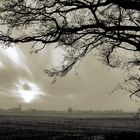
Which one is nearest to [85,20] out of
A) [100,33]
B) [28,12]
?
[100,33]

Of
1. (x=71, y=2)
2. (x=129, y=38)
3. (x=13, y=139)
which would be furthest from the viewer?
(x=13, y=139)

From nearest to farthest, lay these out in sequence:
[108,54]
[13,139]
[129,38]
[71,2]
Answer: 1. [71,2]
2. [129,38]
3. [108,54]
4. [13,139]

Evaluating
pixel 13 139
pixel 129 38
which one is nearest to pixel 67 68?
pixel 129 38

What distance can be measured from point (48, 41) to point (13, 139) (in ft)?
34.4

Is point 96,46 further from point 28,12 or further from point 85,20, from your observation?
point 28,12

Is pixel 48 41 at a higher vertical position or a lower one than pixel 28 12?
lower

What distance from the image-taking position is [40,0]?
22156mm

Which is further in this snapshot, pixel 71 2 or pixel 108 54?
pixel 108 54

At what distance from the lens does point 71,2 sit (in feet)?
70.7

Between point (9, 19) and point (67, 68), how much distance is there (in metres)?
4.15

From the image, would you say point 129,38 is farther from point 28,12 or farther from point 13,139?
point 13,139

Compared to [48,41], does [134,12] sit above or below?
above

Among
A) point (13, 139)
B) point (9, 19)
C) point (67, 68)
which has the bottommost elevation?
point (13, 139)

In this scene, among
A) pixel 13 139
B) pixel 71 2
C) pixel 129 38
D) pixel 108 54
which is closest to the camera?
pixel 71 2
